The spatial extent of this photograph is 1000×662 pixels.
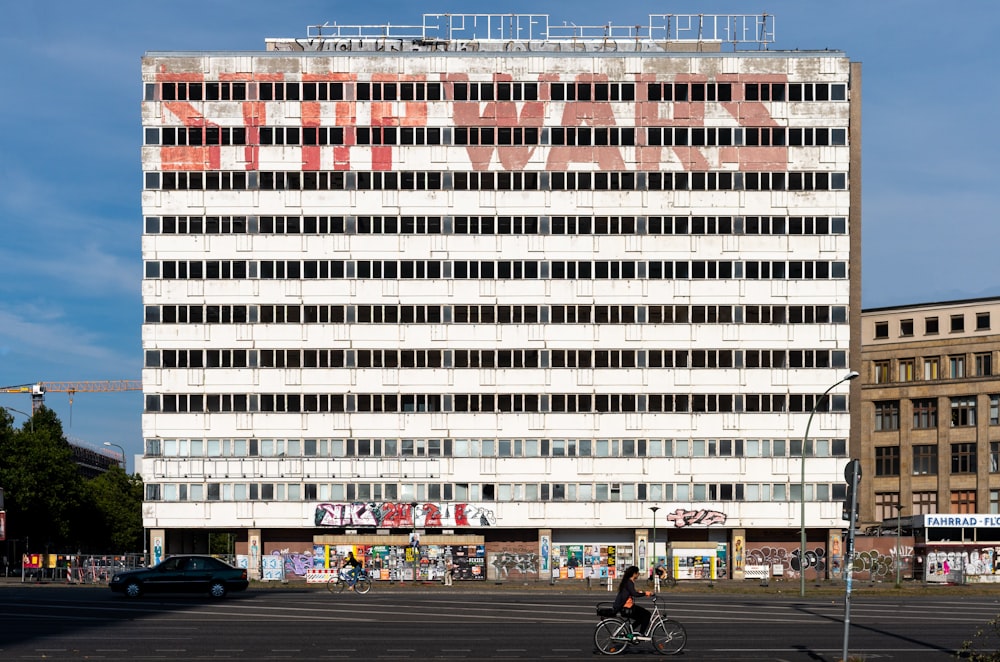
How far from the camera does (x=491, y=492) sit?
9756 cm

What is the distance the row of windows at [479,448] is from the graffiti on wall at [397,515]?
3.43 m

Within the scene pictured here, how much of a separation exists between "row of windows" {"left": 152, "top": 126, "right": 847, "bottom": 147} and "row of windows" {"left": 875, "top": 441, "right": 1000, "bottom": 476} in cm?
3249

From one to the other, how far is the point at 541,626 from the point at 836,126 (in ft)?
208

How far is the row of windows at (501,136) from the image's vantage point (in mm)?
96562

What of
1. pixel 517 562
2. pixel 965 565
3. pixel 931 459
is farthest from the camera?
pixel 931 459

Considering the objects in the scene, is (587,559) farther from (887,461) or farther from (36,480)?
(36,480)

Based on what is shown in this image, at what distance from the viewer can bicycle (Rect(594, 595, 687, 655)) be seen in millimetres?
32812

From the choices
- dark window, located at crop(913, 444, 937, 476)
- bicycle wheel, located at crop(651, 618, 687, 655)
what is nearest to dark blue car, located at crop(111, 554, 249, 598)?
bicycle wheel, located at crop(651, 618, 687, 655)

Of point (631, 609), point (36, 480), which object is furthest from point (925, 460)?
point (631, 609)

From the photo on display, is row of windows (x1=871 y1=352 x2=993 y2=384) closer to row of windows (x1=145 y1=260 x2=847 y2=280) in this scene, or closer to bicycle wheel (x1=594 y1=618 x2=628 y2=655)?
row of windows (x1=145 y1=260 x2=847 y2=280)

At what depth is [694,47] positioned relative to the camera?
345 feet

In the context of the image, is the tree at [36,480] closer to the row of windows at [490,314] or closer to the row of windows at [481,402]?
the row of windows at [481,402]

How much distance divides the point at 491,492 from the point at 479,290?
1380 cm

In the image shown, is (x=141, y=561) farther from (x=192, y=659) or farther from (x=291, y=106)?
(x=192, y=659)
